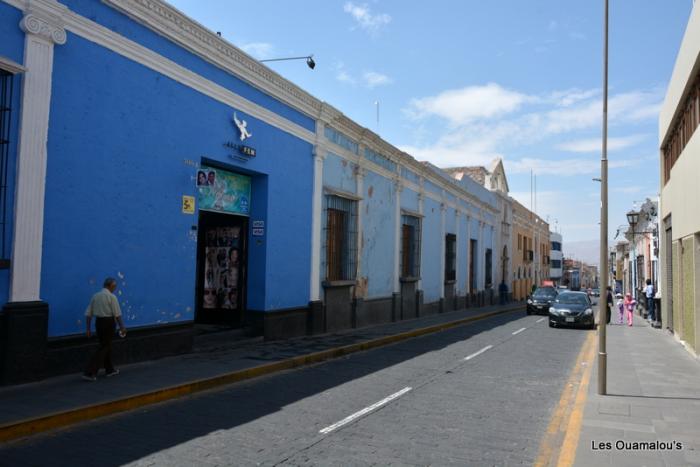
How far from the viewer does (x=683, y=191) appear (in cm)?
1357

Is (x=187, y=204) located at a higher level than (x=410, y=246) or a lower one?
higher

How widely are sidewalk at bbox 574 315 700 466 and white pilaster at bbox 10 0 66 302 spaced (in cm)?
717

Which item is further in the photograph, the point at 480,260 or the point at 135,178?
the point at 480,260

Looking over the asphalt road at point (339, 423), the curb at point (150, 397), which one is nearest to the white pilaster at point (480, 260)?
the curb at point (150, 397)

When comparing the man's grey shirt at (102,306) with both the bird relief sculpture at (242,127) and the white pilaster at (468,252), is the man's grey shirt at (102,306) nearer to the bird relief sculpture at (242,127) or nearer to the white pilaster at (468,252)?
the bird relief sculpture at (242,127)

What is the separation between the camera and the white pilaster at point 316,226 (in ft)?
50.0

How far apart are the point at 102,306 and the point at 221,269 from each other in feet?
18.6

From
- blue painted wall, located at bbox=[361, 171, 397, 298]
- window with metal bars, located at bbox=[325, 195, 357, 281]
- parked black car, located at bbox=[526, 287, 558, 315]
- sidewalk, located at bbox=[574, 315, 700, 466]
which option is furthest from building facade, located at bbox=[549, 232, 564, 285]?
sidewalk, located at bbox=[574, 315, 700, 466]

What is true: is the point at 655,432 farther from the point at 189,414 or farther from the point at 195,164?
the point at 195,164

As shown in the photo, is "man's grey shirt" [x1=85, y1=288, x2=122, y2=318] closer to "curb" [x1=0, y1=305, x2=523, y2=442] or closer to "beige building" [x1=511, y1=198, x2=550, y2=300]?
"curb" [x1=0, y1=305, x2=523, y2=442]

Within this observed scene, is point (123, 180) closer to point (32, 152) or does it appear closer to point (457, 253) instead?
point (32, 152)

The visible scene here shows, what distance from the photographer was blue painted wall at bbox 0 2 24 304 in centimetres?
735

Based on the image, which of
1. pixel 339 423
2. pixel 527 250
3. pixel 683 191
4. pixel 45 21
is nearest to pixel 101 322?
pixel 339 423

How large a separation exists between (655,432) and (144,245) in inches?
321
